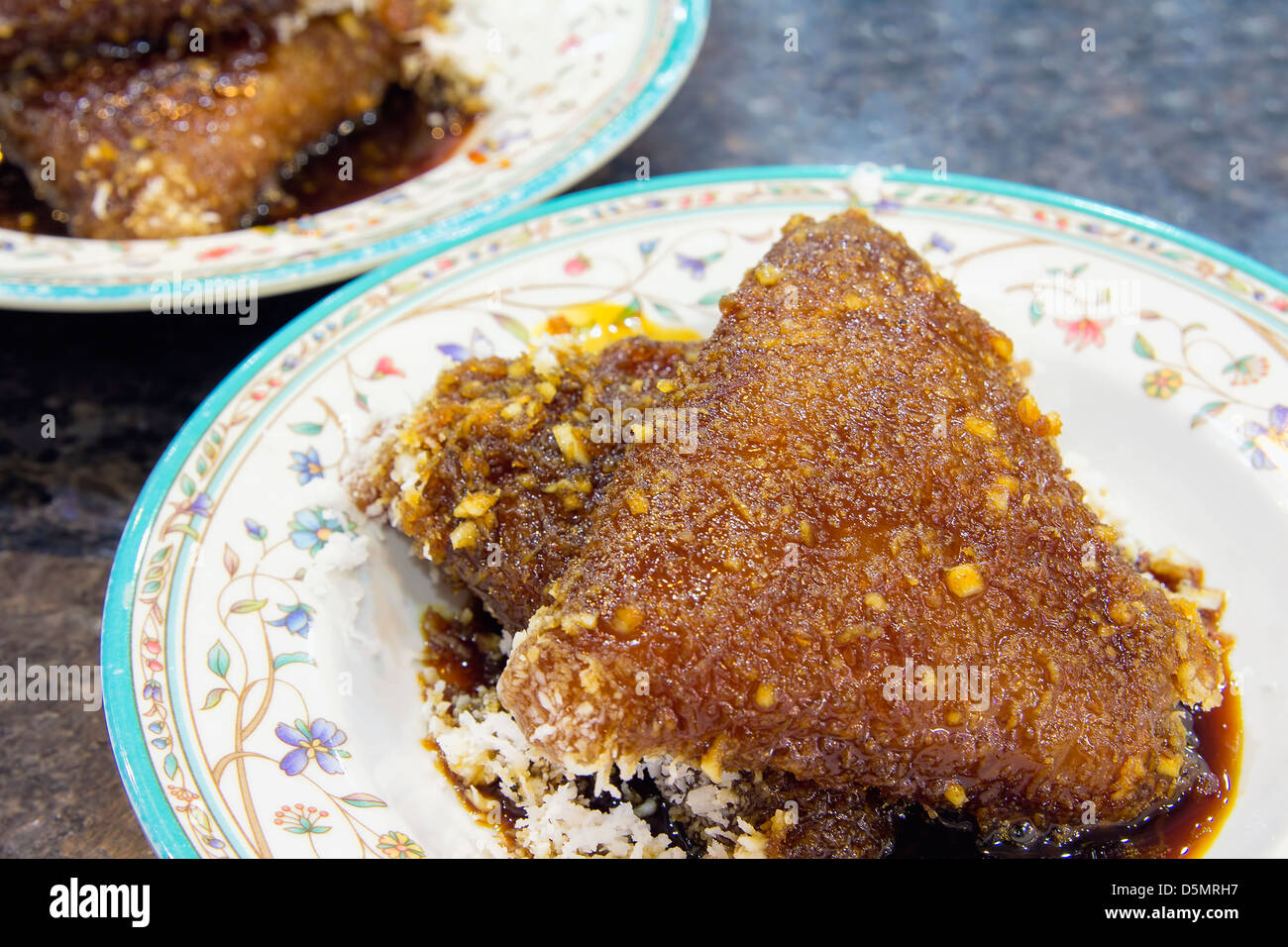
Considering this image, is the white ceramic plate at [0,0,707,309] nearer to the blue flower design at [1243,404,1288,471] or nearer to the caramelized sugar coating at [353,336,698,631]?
the caramelized sugar coating at [353,336,698,631]

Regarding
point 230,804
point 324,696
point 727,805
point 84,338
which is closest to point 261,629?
point 324,696

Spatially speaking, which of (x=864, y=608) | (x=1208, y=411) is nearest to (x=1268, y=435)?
(x=1208, y=411)

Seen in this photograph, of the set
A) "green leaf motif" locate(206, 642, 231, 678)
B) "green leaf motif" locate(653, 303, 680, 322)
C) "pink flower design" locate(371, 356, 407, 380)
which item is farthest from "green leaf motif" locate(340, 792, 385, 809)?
"green leaf motif" locate(653, 303, 680, 322)

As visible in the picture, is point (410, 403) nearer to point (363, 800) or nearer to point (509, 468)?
point (509, 468)

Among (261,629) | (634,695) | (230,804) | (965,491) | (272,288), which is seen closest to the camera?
(634,695)

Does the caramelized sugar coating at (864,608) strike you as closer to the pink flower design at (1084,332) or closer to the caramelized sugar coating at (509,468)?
the caramelized sugar coating at (509,468)

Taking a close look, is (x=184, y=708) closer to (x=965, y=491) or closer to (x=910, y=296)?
(x=965, y=491)

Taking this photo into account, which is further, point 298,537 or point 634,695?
point 298,537
